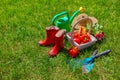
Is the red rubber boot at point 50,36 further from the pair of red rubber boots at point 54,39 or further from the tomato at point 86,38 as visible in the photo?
the tomato at point 86,38

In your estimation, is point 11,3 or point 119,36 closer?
point 119,36

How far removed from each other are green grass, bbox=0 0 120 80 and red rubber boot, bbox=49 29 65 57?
0.22ft

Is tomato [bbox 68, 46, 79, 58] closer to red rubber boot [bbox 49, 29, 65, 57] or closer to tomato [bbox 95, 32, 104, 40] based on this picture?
red rubber boot [bbox 49, 29, 65, 57]

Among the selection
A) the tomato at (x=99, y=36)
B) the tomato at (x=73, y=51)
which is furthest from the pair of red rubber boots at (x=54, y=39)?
the tomato at (x=99, y=36)

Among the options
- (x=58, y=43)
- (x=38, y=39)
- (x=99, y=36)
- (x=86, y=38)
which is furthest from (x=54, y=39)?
(x=99, y=36)

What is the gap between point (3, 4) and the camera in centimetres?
482

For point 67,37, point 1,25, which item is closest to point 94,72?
point 67,37

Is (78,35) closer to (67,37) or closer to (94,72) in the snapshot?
(67,37)

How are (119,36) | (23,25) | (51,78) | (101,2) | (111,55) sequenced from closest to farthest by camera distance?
(51,78)
(111,55)
(119,36)
(23,25)
(101,2)

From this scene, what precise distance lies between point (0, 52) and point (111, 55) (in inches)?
55.1

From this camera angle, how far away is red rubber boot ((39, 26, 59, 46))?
3598mm

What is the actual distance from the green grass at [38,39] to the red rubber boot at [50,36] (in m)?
0.07

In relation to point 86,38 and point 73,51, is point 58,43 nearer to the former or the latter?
point 73,51

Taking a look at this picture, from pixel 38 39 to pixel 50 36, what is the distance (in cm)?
28
